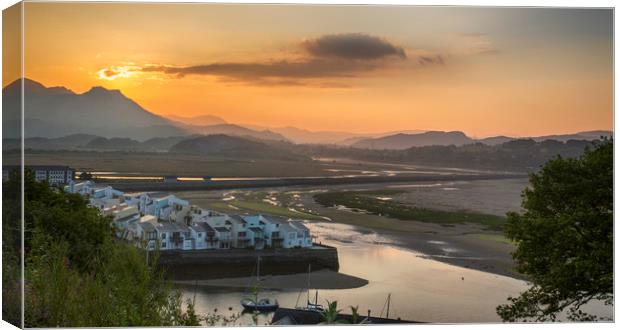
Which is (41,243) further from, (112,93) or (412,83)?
(412,83)

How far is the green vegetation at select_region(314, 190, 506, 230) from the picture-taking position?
750 cm

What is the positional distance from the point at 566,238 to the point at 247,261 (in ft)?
8.60

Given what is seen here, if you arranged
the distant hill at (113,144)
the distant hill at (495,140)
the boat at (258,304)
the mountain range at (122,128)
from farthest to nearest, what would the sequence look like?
the distant hill at (495,140) < the boat at (258,304) < the distant hill at (113,144) < the mountain range at (122,128)

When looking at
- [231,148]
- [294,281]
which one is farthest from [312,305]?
[231,148]

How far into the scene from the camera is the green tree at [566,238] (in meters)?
7.11

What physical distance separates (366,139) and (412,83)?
0.64 m

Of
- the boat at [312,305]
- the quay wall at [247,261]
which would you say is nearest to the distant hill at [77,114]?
the quay wall at [247,261]

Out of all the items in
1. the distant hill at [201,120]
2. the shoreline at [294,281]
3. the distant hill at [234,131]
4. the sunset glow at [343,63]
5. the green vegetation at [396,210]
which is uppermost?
the sunset glow at [343,63]

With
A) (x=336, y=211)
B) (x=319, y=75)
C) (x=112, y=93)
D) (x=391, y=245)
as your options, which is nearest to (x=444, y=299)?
(x=391, y=245)

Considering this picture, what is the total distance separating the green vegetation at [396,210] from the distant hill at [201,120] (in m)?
1.06

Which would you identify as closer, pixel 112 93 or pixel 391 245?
pixel 112 93

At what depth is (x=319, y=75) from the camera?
23.8 ft

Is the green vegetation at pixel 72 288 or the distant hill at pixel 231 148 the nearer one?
the green vegetation at pixel 72 288

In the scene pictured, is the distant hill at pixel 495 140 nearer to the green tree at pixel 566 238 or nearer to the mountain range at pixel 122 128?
the mountain range at pixel 122 128
